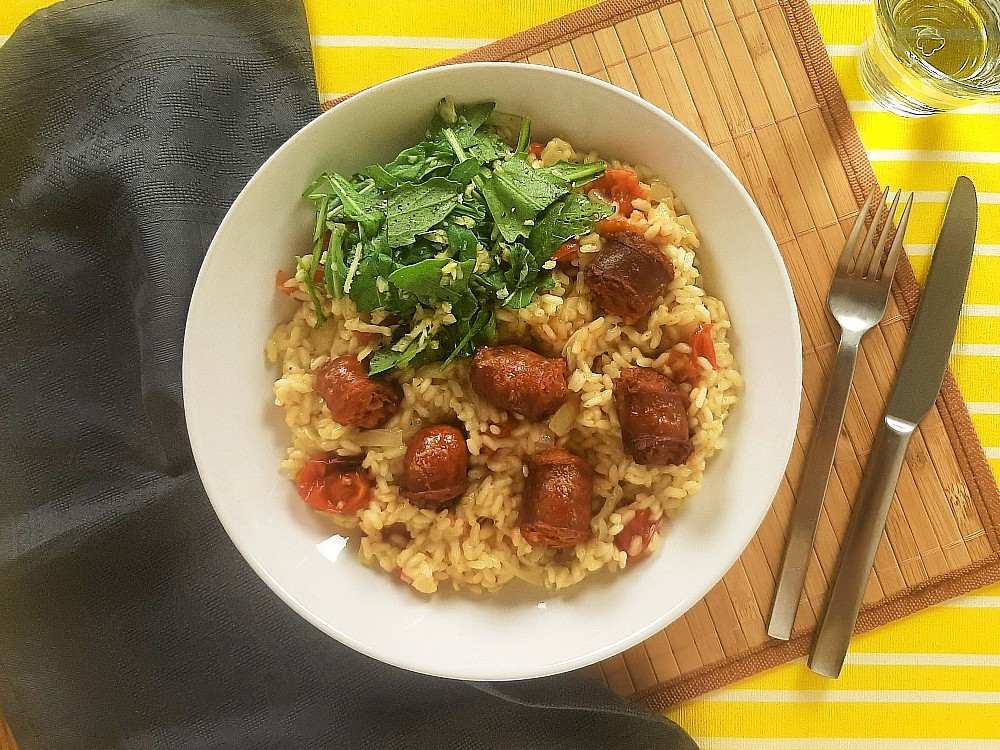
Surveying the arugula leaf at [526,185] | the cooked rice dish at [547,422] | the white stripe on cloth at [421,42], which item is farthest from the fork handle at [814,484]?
the white stripe on cloth at [421,42]

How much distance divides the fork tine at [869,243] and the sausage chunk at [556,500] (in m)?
1.38

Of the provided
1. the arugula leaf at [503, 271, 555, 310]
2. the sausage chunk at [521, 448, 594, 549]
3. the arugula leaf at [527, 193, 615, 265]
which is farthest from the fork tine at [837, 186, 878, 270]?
the sausage chunk at [521, 448, 594, 549]

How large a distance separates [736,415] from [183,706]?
7.93ft

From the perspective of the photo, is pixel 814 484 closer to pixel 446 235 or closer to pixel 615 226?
pixel 615 226

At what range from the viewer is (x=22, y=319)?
10.1ft

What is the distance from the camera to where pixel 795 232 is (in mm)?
3068

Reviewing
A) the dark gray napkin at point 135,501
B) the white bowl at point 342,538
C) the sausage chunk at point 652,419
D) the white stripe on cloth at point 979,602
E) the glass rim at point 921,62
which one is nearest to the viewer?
the sausage chunk at point 652,419

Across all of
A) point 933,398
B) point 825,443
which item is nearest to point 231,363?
point 825,443

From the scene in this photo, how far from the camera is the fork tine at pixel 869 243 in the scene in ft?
9.68

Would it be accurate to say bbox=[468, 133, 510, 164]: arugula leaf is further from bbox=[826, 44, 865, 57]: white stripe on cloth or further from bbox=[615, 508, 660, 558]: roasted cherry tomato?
bbox=[826, 44, 865, 57]: white stripe on cloth

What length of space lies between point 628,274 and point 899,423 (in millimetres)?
1342

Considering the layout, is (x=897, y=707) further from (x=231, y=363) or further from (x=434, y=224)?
(x=231, y=363)

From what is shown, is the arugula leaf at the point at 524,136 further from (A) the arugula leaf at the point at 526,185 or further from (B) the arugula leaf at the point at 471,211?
(B) the arugula leaf at the point at 471,211

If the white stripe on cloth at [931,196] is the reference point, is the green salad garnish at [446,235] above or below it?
above
